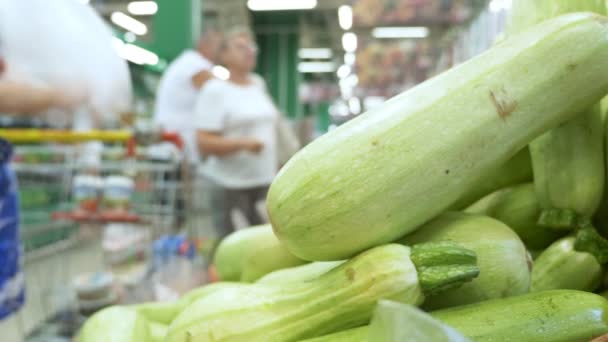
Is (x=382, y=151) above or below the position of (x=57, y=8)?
below

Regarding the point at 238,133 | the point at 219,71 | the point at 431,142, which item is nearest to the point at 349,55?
the point at 219,71

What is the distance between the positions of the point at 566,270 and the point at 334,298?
0.25 m

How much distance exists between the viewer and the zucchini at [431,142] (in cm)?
47

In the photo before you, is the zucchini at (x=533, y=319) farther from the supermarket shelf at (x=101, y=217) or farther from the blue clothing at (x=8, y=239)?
the supermarket shelf at (x=101, y=217)

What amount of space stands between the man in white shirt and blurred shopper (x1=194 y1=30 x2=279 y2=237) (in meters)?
0.21

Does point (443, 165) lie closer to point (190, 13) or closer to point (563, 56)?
point (563, 56)

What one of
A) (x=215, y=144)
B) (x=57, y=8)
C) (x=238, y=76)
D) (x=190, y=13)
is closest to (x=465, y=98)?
(x=57, y=8)

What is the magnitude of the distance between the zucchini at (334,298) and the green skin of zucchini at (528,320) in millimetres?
21

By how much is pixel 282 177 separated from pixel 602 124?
1.26 ft

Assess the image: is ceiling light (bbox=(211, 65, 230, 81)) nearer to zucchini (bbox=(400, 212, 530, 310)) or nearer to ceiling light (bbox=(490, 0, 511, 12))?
ceiling light (bbox=(490, 0, 511, 12))

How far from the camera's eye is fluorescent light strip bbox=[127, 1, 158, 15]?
1018 centimetres

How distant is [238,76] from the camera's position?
8.20ft

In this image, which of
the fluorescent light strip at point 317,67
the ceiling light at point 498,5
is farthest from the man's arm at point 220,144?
the fluorescent light strip at point 317,67

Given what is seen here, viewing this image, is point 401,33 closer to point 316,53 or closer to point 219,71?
point 219,71
